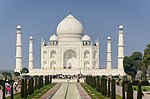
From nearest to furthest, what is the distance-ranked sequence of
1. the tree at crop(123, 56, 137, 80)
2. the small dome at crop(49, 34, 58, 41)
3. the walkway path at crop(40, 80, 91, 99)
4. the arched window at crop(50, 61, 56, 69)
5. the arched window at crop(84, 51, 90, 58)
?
1. the walkway path at crop(40, 80, 91, 99)
2. the tree at crop(123, 56, 137, 80)
3. the arched window at crop(84, 51, 90, 58)
4. the arched window at crop(50, 61, 56, 69)
5. the small dome at crop(49, 34, 58, 41)

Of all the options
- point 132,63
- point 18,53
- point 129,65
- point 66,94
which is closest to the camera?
point 66,94

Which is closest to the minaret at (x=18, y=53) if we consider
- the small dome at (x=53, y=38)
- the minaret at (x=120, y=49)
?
the small dome at (x=53, y=38)

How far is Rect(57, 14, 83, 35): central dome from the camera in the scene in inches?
2785

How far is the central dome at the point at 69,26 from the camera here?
7075 centimetres

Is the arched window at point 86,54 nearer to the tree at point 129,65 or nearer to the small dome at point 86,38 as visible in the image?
the small dome at point 86,38

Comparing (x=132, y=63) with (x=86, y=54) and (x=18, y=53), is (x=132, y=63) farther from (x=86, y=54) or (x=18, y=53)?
(x=18, y=53)

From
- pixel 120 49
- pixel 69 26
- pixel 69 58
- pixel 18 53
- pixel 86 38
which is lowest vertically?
pixel 69 58

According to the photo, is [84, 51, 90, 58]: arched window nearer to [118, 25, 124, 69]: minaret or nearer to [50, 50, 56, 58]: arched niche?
[50, 50, 56, 58]: arched niche

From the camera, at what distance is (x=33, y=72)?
64.9 metres

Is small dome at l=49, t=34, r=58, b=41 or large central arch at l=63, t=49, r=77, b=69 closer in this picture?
large central arch at l=63, t=49, r=77, b=69

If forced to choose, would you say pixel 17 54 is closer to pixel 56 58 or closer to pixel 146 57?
pixel 56 58

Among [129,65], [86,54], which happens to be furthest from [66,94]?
[86,54]

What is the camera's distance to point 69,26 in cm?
7069

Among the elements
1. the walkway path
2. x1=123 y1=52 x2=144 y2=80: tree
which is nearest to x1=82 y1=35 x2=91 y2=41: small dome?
x1=123 y1=52 x2=144 y2=80: tree
